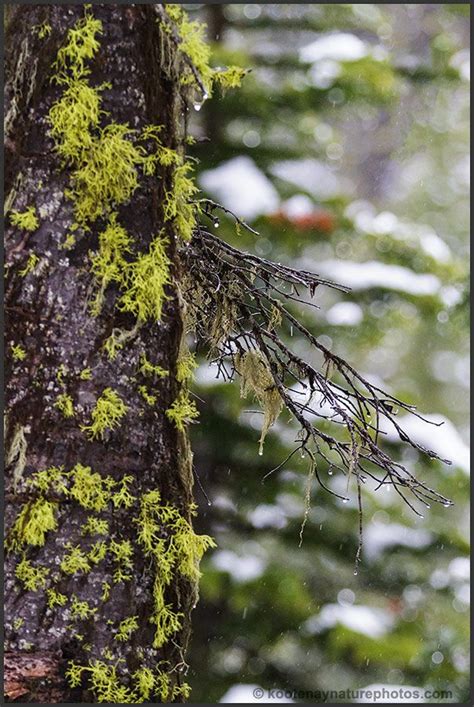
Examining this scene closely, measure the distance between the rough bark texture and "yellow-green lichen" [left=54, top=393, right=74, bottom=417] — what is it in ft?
0.05

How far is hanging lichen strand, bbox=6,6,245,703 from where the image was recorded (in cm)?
187

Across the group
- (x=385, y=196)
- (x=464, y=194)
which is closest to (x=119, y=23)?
(x=385, y=196)

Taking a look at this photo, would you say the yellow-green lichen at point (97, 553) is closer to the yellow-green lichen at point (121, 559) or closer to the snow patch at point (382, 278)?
the yellow-green lichen at point (121, 559)

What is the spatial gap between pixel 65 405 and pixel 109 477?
211 millimetres

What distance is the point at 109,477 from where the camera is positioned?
1915 millimetres

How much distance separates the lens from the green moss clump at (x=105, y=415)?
1908 mm

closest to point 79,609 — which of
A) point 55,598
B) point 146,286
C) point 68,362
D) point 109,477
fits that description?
point 55,598

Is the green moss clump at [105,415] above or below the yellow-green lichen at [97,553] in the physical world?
above

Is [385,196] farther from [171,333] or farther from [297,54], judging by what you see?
[171,333]

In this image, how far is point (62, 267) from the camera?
1.93 meters

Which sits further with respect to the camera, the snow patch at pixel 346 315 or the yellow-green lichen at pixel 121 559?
the snow patch at pixel 346 315

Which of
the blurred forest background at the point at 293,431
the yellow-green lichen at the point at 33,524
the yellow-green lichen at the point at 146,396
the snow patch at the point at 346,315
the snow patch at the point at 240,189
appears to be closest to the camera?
the yellow-green lichen at the point at 33,524

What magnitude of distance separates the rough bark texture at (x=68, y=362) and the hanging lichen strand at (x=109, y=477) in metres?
0.01

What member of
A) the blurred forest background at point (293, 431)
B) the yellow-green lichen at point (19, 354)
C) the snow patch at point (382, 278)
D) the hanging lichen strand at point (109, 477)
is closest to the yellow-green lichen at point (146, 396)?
the hanging lichen strand at point (109, 477)
